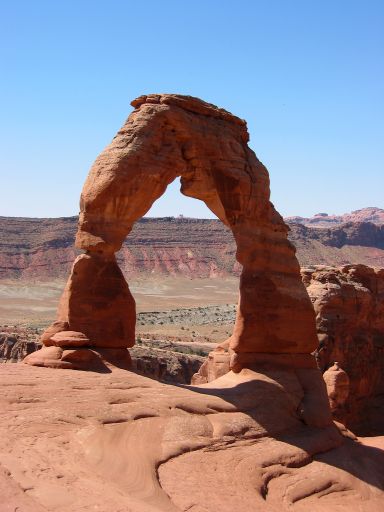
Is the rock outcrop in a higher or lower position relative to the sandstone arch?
lower

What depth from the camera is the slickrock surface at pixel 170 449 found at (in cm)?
797

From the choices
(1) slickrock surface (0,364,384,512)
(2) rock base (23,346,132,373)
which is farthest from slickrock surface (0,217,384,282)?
(1) slickrock surface (0,364,384,512)

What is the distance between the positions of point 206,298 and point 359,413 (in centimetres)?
7918

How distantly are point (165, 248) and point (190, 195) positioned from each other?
108304 millimetres

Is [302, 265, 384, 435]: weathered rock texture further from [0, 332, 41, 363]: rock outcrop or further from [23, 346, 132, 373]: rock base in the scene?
[0, 332, 41, 363]: rock outcrop

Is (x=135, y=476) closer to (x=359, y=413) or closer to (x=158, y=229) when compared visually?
(x=359, y=413)

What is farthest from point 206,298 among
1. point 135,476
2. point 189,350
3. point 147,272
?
point 135,476

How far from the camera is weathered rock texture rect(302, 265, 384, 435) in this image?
21500 mm

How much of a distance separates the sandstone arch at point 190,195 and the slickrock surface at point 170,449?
3.54ft

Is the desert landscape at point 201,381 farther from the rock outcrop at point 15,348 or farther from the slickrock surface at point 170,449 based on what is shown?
the rock outcrop at point 15,348

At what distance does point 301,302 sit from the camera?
52.0 feet

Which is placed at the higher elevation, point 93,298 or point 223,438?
point 93,298


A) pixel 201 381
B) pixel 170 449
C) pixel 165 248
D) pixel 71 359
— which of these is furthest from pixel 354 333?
pixel 165 248

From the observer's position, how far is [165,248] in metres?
124
